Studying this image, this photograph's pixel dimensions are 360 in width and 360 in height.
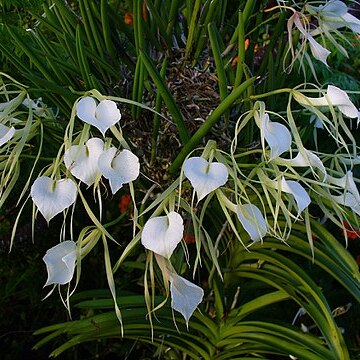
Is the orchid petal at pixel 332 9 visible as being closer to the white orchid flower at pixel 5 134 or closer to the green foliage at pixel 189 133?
the green foliage at pixel 189 133

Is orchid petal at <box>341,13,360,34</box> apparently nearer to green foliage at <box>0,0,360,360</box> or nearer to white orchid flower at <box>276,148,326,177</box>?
green foliage at <box>0,0,360,360</box>

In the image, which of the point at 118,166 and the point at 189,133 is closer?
the point at 118,166

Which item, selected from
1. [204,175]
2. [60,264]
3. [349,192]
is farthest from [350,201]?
[60,264]

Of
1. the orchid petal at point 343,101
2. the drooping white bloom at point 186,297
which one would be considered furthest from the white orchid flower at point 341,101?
the drooping white bloom at point 186,297

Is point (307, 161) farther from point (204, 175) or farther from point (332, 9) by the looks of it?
point (332, 9)

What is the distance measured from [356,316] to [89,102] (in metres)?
1.08

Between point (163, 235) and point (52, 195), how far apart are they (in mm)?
124

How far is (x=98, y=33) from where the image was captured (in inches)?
34.4

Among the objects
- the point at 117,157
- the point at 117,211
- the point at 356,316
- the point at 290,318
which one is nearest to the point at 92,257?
the point at 117,211

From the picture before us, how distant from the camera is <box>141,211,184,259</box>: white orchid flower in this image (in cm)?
64

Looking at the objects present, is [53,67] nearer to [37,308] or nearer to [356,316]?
[37,308]

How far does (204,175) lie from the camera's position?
0.65 metres

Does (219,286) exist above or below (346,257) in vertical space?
below

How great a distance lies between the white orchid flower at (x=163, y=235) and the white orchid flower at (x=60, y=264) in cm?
9
